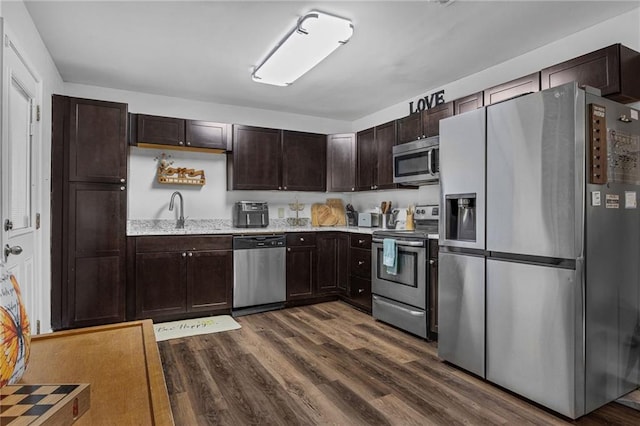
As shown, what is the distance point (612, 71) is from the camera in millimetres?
2486

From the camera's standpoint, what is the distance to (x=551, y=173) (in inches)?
87.2

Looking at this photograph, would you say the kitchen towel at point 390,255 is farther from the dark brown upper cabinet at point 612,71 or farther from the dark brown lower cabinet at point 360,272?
the dark brown upper cabinet at point 612,71

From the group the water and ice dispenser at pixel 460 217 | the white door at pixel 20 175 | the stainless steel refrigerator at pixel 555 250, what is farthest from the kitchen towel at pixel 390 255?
the white door at pixel 20 175

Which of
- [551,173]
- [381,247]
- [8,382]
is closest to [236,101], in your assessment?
[381,247]

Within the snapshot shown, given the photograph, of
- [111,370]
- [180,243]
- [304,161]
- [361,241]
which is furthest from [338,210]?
[111,370]

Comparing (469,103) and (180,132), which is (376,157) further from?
(180,132)

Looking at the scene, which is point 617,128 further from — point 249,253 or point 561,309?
point 249,253

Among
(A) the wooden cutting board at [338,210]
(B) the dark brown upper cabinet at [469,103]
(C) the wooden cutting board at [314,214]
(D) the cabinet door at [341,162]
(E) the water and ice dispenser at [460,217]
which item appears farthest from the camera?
(A) the wooden cutting board at [338,210]

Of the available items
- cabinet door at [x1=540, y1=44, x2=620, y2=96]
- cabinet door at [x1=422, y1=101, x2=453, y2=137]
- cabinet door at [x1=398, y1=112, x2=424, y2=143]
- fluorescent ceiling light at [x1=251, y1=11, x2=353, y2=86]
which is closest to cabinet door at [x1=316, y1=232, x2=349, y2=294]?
cabinet door at [x1=398, y1=112, x2=424, y2=143]

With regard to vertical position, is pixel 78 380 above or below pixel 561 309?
above

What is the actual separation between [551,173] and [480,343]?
48.8 inches

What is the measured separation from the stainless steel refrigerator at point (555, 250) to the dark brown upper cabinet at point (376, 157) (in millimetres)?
1715

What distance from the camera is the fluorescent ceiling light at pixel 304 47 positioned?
2635mm

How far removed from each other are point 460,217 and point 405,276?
0.98 m
